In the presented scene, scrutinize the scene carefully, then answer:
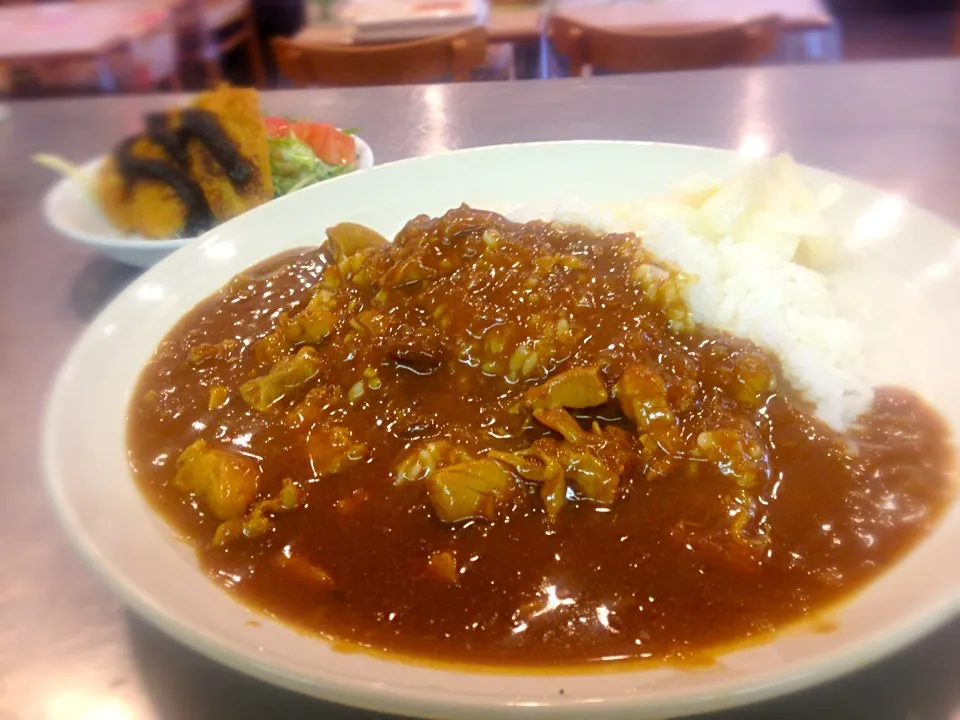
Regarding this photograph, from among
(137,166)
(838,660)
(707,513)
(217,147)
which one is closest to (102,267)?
(137,166)

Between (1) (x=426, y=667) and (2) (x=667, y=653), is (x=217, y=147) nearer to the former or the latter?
(1) (x=426, y=667)

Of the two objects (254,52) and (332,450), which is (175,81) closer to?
(254,52)

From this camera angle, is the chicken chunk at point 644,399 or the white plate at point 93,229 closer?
the chicken chunk at point 644,399

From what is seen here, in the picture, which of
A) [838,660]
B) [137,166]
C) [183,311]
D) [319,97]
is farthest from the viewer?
[319,97]

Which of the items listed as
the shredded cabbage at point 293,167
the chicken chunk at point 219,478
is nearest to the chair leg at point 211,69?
the shredded cabbage at point 293,167

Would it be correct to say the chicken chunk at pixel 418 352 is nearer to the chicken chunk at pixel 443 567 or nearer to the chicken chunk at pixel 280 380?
the chicken chunk at pixel 280 380

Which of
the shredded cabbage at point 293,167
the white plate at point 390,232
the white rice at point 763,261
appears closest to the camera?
the white plate at point 390,232
